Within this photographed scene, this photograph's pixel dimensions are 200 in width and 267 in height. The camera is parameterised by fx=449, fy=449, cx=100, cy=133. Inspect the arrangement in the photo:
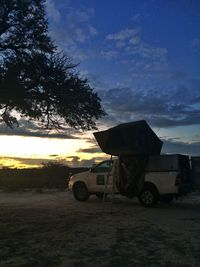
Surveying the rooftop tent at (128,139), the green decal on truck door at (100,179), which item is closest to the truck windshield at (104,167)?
the green decal on truck door at (100,179)

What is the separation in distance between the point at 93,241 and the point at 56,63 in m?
8.26

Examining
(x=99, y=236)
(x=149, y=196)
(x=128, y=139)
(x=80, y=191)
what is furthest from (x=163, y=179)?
(x=99, y=236)

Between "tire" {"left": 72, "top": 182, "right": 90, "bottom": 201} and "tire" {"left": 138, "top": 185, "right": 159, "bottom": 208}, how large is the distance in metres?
3.11

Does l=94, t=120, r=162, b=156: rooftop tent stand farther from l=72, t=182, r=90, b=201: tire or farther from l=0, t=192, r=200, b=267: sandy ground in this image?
l=72, t=182, r=90, b=201: tire

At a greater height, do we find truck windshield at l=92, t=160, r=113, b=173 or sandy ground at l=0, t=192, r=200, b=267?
truck windshield at l=92, t=160, r=113, b=173

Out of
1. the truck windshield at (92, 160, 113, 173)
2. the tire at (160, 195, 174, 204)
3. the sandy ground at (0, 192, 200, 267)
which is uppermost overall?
the truck windshield at (92, 160, 113, 173)

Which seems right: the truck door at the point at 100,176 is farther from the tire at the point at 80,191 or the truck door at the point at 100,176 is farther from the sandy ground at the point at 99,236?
the sandy ground at the point at 99,236

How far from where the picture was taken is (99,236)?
432 inches

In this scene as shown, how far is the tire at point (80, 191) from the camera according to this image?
67.1 feet

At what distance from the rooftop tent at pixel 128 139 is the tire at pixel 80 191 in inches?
130

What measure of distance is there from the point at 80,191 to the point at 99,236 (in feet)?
31.8

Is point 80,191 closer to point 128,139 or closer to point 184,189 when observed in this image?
point 128,139

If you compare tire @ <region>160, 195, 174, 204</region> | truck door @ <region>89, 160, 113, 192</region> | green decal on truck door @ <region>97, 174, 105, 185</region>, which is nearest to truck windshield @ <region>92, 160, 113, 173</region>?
truck door @ <region>89, 160, 113, 192</region>

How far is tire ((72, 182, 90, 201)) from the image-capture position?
20.5 metres
